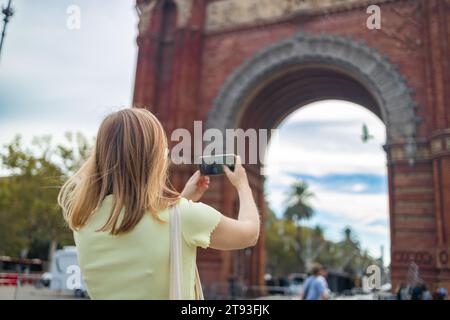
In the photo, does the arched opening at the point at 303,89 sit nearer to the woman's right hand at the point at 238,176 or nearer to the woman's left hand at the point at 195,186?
the woman's left hand at the point at 195,186

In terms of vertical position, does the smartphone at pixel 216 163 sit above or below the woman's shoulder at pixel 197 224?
above

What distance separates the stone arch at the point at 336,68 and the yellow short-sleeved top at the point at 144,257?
14.3m

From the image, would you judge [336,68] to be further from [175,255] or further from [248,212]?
[175,255]

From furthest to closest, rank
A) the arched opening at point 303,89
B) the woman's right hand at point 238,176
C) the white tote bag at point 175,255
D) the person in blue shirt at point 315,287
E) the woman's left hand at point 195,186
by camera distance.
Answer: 1. the arched opening at point 303,89
2. the person in blue shirt at point 315,287
3. the woman's left hand at point 195,186
4. the woman's right hand at point 238,176
5. the white tote bag at point 175,255

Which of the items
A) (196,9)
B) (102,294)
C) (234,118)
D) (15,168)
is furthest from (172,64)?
(102,294)

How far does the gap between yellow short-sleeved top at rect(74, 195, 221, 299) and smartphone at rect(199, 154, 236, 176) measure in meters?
0.40

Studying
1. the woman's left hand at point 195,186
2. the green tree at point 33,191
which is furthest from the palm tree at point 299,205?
the woman's left hand at point 195,186

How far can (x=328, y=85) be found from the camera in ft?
66.0

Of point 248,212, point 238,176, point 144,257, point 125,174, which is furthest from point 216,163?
point 144,257

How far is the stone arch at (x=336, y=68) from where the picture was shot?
14.9 m

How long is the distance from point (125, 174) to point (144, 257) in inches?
12.2

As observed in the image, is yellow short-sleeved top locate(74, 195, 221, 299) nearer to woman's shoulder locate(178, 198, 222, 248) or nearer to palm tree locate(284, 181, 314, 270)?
woman's shoulder locate(178, 198, 222, 248)

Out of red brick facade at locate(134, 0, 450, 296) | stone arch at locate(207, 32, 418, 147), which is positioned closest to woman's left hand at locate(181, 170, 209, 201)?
red brick facade at locate(134, 0, 450, 296)

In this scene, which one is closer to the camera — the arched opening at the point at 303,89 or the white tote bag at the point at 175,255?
the white tote bag at the point at 175,255
